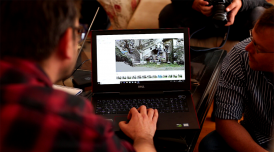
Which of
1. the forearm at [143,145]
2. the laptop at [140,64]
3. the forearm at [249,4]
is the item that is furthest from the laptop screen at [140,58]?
the forearm at [249,4]

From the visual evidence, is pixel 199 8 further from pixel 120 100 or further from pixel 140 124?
pixel 140 124

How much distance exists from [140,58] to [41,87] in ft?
2.09

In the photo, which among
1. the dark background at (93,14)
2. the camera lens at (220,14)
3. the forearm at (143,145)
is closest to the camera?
the forearm at (143,145)

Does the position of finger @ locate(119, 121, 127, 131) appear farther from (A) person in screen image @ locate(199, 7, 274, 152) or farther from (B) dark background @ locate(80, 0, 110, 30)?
(B) dark background @ locate(80, 0, 110, 30)

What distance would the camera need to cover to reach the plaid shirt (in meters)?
0.37

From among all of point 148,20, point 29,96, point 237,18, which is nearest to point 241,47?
point 237,18

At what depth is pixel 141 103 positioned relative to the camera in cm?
96

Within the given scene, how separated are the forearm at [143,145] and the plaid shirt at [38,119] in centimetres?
25

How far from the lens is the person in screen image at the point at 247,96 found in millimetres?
896

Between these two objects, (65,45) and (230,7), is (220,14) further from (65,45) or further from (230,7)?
(65,45)

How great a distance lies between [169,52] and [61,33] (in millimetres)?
606

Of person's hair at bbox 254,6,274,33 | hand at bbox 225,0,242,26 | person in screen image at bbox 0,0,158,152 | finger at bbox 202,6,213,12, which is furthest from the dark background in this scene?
person in screen image at bbox 0,0,158,152

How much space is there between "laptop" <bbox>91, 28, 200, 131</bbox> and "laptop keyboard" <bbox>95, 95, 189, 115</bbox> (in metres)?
0.02

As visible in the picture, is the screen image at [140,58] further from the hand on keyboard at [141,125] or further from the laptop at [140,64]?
the hand on keyboard at [141,125]
